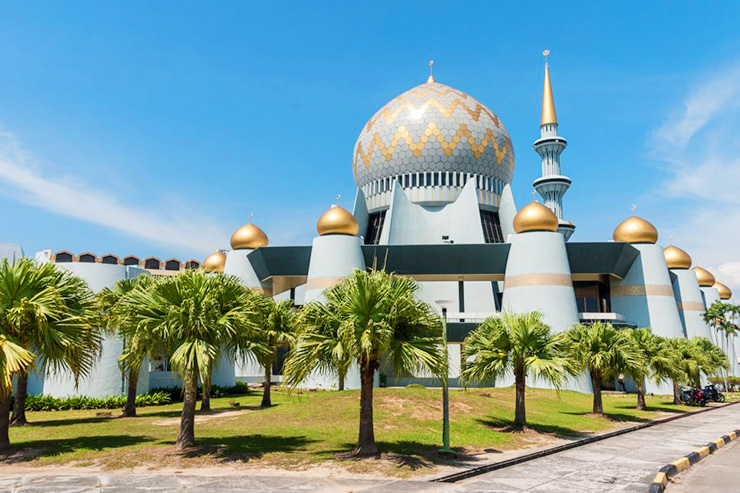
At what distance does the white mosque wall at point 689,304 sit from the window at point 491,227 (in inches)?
792

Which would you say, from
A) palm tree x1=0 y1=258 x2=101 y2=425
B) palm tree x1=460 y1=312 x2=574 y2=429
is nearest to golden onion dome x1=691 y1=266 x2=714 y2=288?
palm tree x1=460 y1=312 x2=574 y2=429

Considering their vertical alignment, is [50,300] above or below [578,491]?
above

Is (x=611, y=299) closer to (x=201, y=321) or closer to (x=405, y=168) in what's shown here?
(x=405, y=168)

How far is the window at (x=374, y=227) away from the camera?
6425 centimetres

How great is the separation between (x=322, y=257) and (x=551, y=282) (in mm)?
19972

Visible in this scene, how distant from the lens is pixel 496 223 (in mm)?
64500

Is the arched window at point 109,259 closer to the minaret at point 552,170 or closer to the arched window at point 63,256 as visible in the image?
the arched window at point 63,256

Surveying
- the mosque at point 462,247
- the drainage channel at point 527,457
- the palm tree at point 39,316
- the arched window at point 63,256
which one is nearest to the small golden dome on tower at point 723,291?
the mosque at point 462,247

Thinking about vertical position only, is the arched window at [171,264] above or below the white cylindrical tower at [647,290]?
above

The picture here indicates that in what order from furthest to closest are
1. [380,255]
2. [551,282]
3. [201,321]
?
[380,255], [551,282], [201,321]

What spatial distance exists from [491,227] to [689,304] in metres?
23.8

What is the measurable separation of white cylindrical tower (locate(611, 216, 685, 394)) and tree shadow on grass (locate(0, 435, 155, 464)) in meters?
47.8

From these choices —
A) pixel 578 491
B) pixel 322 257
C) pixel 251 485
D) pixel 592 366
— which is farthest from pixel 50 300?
pixel 322 257

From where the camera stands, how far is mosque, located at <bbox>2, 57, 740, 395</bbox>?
48.7 metres
